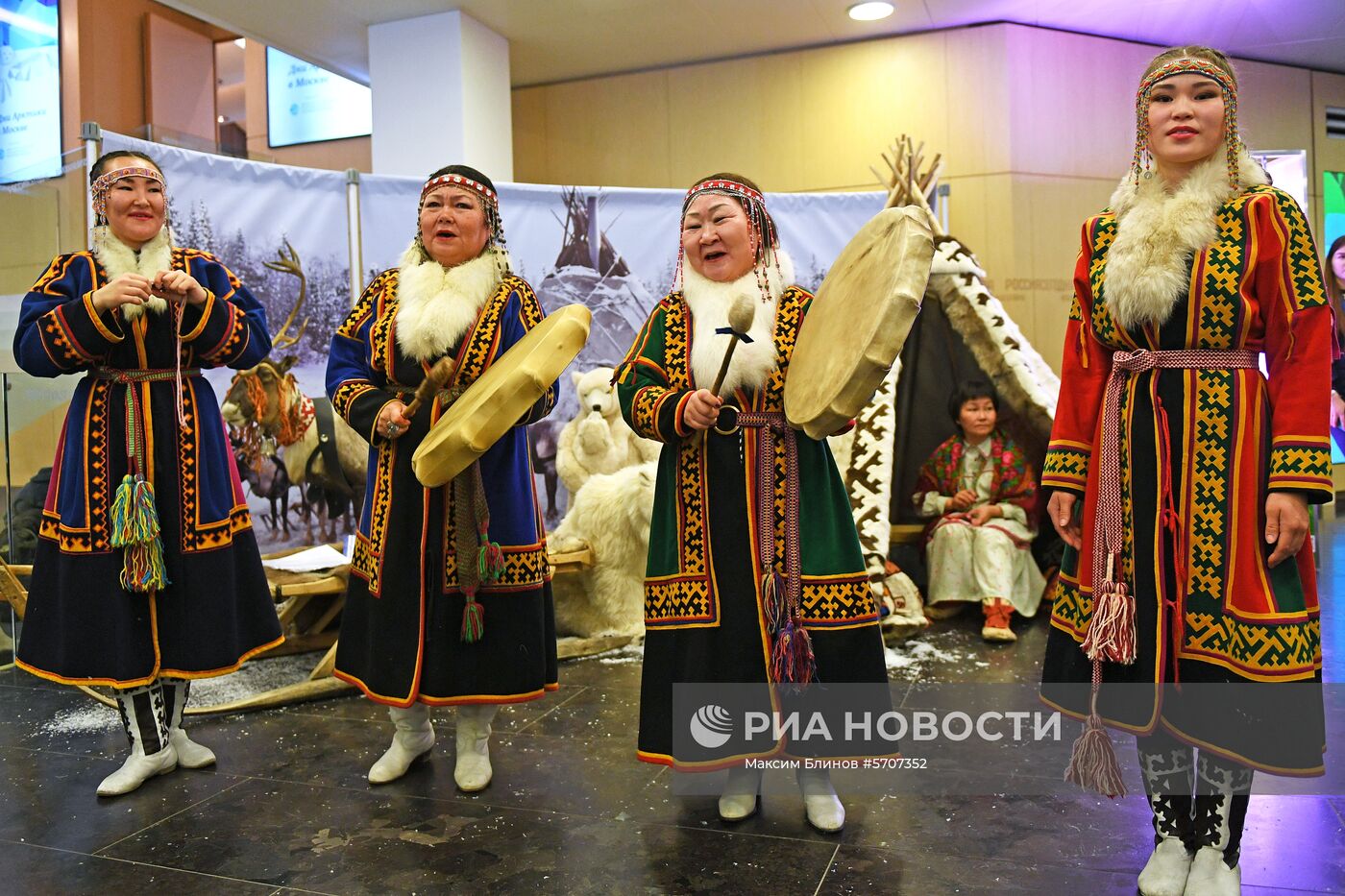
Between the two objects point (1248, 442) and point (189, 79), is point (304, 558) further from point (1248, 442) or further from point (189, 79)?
point (189, 79)

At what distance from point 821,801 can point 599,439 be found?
Answer: 2.71 metres

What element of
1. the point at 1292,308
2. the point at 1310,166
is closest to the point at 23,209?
the point at 1292,308

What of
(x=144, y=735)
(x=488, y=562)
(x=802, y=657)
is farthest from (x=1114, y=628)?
(x=144, y=735)

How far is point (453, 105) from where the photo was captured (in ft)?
19.4

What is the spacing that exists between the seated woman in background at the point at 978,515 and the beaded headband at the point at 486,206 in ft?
8.60

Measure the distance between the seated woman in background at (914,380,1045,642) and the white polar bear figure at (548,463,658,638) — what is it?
133 centimetres

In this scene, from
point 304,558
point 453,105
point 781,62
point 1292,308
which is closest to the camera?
point 1292,308

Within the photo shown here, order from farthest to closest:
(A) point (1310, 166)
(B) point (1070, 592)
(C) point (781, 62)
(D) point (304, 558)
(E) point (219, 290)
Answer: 1. (C) point (781, 62)
2. (A) point (1310, 166)
3. (D) point (304, 558)
4. (E) point (219, 290)
5. (B) point (1070, 592)

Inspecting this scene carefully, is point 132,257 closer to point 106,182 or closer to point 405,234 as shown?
point 106,182

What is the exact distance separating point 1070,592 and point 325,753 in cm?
210

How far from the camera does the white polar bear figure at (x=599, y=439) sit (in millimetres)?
4941

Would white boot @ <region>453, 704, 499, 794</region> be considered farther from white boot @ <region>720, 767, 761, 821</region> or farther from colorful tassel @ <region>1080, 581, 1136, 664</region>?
colorful tassel @ <region>1080, 581, 1136, 664</region>

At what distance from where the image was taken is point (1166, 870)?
208 cm

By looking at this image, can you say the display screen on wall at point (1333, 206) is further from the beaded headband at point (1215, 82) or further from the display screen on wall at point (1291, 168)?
the beaded headband at point (1215, 82)
